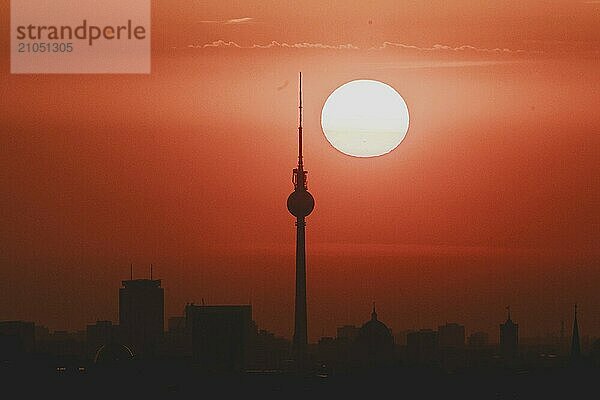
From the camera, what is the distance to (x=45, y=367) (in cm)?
19288

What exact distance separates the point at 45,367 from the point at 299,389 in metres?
34.8

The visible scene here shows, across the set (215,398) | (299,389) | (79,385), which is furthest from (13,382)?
(299,389)

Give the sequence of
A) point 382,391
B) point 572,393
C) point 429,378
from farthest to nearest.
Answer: point 429,378 → point 382,391 → point 572,393

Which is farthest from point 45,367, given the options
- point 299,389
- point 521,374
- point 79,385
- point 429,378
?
point 521,374

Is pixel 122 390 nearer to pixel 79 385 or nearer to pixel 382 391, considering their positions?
pixel 79 385

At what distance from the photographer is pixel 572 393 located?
16975 cm

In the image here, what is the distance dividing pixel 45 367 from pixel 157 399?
25.4m

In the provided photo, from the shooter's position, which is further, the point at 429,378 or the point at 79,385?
the point at 429,378

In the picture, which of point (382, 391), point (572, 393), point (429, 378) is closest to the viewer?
point (572, 393)

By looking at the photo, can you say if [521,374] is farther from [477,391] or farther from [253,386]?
[253,386]

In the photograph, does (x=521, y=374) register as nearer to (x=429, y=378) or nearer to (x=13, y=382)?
(x=429, y=378)

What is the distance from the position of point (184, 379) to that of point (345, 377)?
22.2 meters

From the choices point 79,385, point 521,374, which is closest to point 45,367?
point 79,385

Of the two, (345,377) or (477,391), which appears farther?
(345,377)
